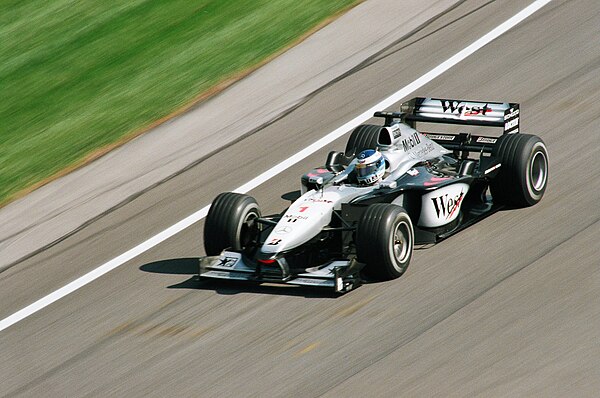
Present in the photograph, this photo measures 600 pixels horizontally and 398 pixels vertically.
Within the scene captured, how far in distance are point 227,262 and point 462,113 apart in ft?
12.0

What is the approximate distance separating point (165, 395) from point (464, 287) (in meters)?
3.06

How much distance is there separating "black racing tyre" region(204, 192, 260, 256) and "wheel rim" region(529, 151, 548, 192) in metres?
3.19

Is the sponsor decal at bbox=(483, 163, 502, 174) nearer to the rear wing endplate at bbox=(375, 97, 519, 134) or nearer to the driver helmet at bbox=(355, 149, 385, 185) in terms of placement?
the rear wing endplate at bbox=(375, 97, 519, 134)

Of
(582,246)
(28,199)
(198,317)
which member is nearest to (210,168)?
(28,199)

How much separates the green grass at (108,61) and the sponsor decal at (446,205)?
5992 millimetres

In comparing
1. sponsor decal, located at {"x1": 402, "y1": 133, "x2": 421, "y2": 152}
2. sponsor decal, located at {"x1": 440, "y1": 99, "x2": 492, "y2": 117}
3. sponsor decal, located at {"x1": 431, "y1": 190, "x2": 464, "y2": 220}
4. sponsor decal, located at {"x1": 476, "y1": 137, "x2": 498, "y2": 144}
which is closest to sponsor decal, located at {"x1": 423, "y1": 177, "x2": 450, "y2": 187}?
sponsor decal, located at {"x1": 431, "y1": 190, "x2": 464, "y2": 220}

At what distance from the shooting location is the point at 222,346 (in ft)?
32.6

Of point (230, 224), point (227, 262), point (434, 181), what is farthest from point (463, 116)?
point (227, 262)

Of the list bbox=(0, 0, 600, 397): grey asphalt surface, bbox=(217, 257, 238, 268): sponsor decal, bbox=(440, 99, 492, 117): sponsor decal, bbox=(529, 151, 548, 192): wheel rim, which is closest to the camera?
bbox=(0, 0, 600, 397): grey asphalt surface

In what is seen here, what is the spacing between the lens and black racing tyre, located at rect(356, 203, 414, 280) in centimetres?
1043

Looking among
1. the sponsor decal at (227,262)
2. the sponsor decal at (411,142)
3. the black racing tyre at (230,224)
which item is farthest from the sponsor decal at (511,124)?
the sponsor decal at (227,262)

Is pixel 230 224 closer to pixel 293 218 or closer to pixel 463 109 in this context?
Result: pixel 293 218

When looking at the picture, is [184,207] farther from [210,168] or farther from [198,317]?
[198,317]

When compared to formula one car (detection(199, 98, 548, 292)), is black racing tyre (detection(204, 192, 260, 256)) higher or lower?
higher
